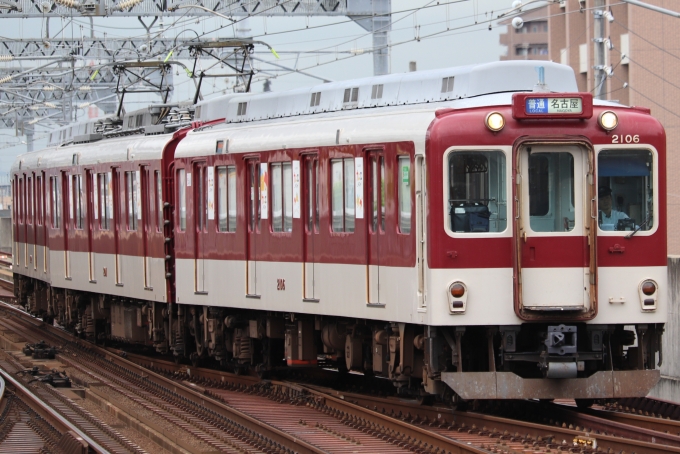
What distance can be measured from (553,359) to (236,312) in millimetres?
6061

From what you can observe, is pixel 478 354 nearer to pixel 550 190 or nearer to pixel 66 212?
pixel 550 190

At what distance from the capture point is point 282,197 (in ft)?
Answer: 51.8

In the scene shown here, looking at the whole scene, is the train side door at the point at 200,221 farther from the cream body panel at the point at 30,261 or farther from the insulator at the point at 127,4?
the insulator at the point at 127,4

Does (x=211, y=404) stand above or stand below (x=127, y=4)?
below

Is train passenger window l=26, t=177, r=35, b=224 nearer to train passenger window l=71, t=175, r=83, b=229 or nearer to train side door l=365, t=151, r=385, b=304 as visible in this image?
train passenger window l=71, t=175, r=83, b=229

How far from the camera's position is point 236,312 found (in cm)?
1762

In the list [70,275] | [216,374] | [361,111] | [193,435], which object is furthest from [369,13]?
[193,435]

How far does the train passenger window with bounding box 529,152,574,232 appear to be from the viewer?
1272cm

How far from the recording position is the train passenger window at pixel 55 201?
82.1 feet

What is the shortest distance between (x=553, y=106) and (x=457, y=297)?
1.98 m

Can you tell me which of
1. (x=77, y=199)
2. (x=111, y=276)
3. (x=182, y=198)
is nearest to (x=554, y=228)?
(x=182, y=198)

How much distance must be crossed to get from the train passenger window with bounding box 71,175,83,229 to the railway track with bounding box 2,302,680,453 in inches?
237

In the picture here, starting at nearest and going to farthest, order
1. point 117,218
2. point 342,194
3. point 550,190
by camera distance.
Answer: point 550,190 < point 342,194 < point 117,218

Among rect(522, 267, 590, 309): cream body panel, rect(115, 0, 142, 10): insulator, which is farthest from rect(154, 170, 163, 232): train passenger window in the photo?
rect(115, 0, 142, 10): insulator
